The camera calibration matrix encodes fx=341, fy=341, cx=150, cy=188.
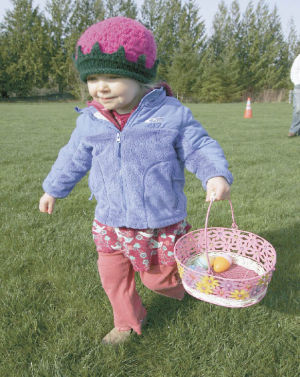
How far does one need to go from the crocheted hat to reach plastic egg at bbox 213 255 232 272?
1.24 m

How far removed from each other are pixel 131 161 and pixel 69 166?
46 cm

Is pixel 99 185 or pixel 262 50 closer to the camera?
pixel 99 185

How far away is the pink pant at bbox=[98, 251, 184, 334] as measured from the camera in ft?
6.66

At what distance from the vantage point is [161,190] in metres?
1.84

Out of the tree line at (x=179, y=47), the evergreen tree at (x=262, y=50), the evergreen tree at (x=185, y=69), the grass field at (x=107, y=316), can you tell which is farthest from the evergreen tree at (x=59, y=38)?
the grass field at (x=107, y=316)

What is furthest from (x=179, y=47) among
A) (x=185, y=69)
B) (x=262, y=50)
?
(x=262, y=50)

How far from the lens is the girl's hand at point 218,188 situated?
163 cm

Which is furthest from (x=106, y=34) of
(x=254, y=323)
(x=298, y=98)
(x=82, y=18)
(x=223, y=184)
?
(x=82, y=18)

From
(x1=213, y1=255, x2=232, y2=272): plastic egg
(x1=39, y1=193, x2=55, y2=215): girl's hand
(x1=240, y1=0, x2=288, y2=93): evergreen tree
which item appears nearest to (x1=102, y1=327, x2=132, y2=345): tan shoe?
(x1=213, y1=255, x2=232, y2=272): plastic egg

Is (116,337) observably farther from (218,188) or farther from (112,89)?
(112,89)

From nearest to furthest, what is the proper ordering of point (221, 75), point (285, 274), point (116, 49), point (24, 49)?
1. point (116, 49)
2. point (285, 274)
3. point (221, 75)
4. point (24, 49)

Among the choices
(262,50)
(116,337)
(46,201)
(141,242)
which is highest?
(262,50)

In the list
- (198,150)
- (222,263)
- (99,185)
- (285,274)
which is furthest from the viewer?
(285,274)

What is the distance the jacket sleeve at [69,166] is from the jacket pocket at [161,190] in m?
0.44
